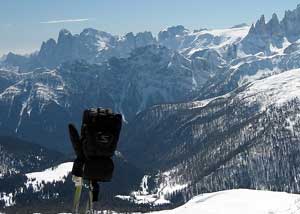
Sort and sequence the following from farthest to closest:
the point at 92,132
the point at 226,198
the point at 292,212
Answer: the point at 226,198, the point at 292,212, the point at 92,132

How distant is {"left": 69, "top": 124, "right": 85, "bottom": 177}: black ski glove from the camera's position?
12.9 metres

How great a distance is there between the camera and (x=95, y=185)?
42.8ft

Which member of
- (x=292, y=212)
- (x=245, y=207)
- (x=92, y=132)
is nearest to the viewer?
(x=92, y=132)

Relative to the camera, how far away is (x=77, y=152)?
12922mm

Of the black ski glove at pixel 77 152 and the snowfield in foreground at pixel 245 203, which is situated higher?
the snowfield in foreground at pixel 245 203

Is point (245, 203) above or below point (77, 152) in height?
above

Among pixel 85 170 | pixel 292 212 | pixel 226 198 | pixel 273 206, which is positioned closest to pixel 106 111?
pixel 85 170

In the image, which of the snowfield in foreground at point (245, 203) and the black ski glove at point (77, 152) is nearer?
the black ski glove at point (77, 152)

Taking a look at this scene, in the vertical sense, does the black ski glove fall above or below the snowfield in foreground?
below

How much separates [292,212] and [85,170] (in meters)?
74.9

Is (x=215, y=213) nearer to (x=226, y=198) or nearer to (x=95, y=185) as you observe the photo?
(x=226, y=198)

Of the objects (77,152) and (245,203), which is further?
(245,203)

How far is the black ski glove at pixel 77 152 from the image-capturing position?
12.9 m

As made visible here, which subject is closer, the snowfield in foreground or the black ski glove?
the black ski glove
